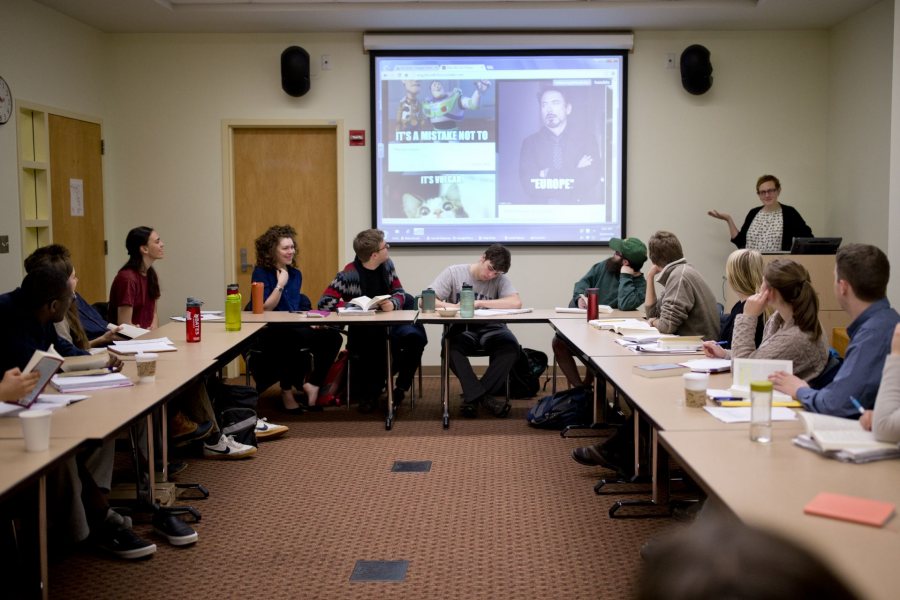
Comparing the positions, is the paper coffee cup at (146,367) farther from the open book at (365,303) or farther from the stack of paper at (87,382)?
the open book at (365,303)

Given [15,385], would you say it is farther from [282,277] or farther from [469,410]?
[469,410]

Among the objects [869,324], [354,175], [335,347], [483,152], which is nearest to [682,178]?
[483,152]

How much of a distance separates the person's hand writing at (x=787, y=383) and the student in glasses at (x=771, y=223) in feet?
13.1

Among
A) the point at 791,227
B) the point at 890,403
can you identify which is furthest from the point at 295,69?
the point at 890,403

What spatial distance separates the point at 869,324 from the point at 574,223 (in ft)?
15.2

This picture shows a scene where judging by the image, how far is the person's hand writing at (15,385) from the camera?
2764mm

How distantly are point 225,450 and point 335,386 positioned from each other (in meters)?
1.46

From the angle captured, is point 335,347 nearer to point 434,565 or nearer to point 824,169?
point 434,565

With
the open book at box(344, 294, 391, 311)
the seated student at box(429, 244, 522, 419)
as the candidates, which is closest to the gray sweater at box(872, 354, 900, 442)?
the seated student at box(429, 244, 522, 419)

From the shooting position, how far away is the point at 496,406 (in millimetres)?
5898

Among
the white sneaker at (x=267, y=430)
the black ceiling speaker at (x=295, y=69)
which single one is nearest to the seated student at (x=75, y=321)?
the white sneaker at (x=267, y=430)

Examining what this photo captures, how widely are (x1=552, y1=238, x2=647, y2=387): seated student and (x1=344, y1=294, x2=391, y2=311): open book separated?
3.83 ft

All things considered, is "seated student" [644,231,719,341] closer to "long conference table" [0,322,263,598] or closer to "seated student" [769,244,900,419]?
"seated student" [769,244,900,419]

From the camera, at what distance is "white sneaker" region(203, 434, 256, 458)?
4.82 metres
